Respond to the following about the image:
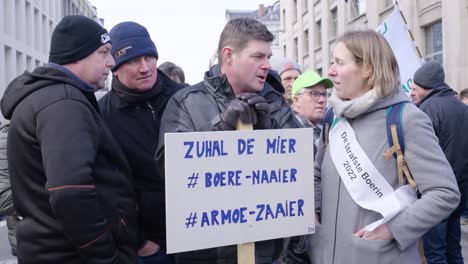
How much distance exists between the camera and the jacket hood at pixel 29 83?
82.0 inches

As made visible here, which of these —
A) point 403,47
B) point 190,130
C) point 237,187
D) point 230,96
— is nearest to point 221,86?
point 230,96

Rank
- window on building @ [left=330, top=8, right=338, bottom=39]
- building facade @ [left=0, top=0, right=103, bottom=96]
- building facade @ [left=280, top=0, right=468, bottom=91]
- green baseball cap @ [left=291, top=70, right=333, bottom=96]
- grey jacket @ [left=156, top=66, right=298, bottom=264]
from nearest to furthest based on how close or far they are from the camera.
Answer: grey jacket @ [left=156, top=66, right=298, bottom=264]
green baseball cap @ [left=291, top=70, right=333, bottom=96]
building facade @ [left=280, top=0, right=468, bottom=91]
building facade @ [left=0, top=0, right=103, bottom=96]
window on building @ [left=330, top=8, right=338, bottom=39]

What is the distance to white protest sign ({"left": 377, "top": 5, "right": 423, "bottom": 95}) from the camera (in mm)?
5734

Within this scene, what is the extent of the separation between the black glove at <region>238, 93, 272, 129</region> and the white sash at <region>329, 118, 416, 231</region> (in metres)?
0.39

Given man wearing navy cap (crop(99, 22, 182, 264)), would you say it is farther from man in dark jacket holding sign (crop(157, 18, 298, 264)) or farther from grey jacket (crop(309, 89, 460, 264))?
grey jacket (crop(309, 89, 460, 264))

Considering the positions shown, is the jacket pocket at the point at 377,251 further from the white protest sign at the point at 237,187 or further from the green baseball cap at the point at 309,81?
the green baseball cap at the point at 309,81

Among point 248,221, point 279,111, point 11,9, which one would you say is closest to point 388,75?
point 279,111

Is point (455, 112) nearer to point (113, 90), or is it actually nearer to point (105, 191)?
point (113, 90)

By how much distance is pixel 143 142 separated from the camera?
2.70 m

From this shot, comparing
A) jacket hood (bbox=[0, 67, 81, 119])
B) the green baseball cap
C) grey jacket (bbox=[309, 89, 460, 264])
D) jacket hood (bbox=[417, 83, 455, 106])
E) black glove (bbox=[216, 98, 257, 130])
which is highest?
jacket hood (bbox=[0, 67, 81, 119])

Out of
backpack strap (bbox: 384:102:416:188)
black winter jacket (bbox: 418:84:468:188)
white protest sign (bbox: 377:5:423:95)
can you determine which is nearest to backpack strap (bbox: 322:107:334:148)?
backpack strap (bbox: 384:102:416:188)

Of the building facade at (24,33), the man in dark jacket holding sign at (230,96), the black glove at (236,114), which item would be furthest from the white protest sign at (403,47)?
the building facade at (24,33)

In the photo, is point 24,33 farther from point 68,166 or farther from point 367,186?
point 367,186

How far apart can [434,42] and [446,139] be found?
11.8 m
